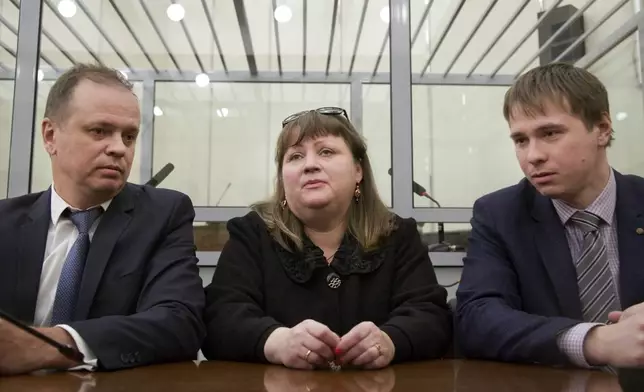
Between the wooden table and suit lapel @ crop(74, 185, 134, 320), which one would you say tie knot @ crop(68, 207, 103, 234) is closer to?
suit lapel @ crop(74, 185, 134, 320)

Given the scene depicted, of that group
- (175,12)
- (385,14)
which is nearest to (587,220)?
(385,14)

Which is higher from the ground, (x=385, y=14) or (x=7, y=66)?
(x=385, y=14)

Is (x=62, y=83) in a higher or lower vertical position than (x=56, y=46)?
lower

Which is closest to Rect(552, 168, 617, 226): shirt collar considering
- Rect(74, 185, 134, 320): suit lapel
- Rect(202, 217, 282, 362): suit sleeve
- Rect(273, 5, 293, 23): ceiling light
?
Rect(202, 217, 282, 362): suit sleeve

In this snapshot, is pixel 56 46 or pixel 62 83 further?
pixel 56 46

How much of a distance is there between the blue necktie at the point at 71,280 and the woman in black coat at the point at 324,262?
1.05 ft

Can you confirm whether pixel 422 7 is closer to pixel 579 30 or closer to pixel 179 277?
pixel 579 30

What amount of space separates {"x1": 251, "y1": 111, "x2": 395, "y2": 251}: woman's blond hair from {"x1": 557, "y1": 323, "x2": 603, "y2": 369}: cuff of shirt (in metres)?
0.59

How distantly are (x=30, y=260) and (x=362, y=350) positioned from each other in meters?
0.85

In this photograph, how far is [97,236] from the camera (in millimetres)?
1455

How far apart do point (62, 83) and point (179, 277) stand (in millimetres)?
610

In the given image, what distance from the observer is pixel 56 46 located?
2961mm

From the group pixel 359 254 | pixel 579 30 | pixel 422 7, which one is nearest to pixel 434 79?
pixel 422 7

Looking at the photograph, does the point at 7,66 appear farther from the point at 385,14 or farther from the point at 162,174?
the point at 385,14
